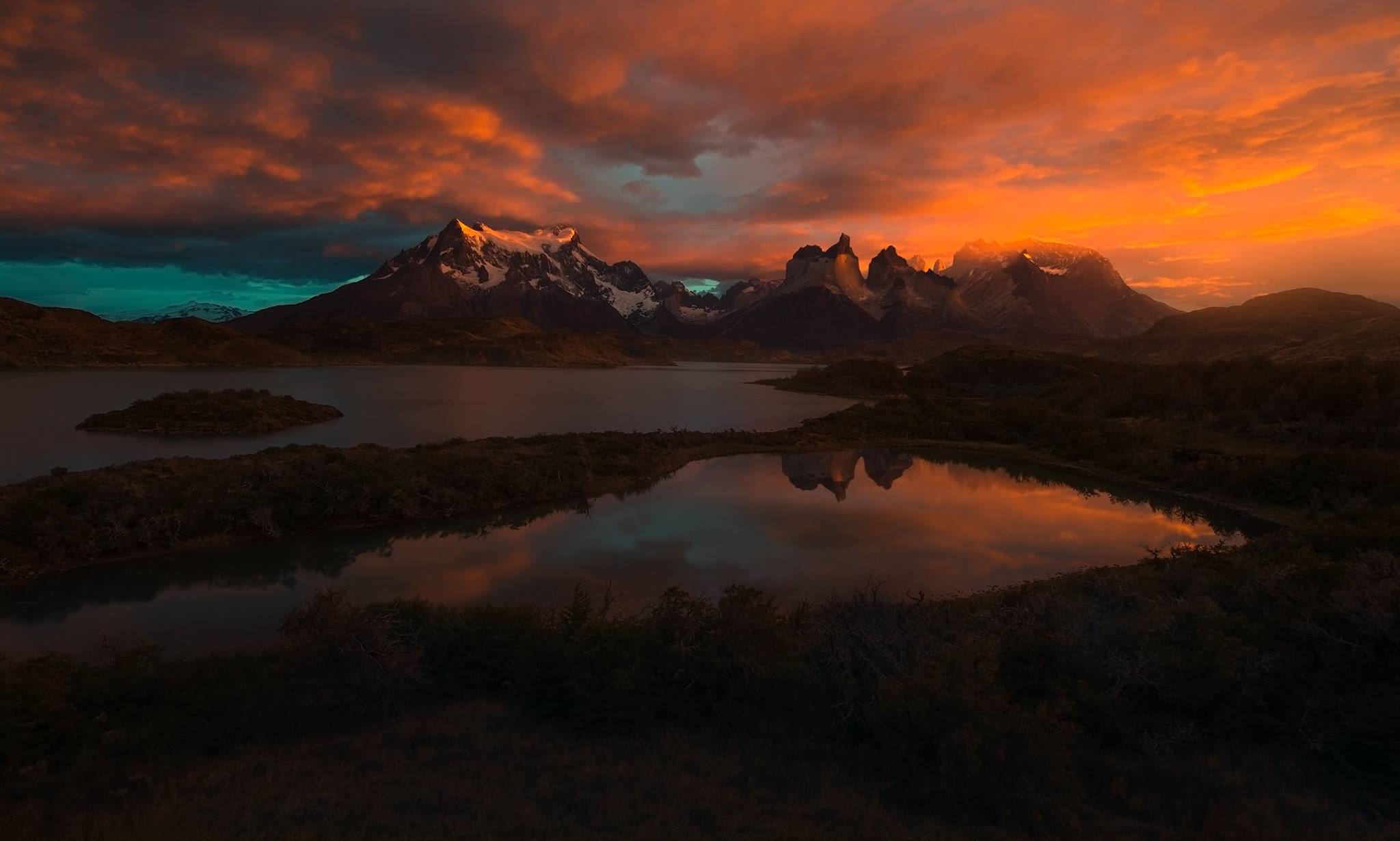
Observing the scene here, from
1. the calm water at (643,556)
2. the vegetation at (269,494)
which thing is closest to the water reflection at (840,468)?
the calm water at (643,556)

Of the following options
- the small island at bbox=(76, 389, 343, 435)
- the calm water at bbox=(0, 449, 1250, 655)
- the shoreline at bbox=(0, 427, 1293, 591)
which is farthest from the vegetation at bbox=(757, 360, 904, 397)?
the small island at bbox=(76, 389, 343, 435)

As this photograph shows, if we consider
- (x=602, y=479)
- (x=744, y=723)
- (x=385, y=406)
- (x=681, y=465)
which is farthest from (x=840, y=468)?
(x=385, y=406)

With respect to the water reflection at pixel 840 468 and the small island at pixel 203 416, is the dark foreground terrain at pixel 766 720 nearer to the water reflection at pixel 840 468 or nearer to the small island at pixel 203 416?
the water reflection at pixel 840 468

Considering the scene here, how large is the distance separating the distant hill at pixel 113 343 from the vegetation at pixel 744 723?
16200cm

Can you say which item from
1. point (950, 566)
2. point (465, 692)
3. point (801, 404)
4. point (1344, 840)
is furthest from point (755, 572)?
point (801, 404)

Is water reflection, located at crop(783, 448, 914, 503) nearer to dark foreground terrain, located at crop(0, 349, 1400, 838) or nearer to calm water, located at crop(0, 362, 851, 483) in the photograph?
calm water, located at crop(0, 362, 851, 483)

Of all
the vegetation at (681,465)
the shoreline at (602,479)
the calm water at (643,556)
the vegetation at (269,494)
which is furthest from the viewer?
the vegetation at (681,465)

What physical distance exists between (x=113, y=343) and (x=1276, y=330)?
269 meters

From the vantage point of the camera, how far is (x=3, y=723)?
34.6 feet

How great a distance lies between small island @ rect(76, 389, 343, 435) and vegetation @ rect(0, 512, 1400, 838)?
50.5 meters

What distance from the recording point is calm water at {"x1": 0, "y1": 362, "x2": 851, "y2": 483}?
4694 centimetres

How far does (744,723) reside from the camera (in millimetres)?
12781

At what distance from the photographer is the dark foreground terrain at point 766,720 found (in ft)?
32.9

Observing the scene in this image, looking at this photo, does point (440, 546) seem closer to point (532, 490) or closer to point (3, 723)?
point (532, 490)
